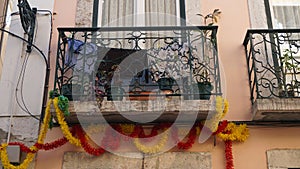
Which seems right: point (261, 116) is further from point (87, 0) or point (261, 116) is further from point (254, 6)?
point (87, 0)

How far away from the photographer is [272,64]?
19.0ft

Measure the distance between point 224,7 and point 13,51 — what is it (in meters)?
2.96

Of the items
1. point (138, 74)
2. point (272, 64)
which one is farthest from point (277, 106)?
point (138, 74)

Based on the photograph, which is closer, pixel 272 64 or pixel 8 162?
pixel 8 162

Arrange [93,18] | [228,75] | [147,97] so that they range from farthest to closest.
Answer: [93,18] → [228,75] → [147,97]

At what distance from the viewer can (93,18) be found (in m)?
6.22

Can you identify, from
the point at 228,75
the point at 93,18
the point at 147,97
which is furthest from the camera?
the point at 93,18

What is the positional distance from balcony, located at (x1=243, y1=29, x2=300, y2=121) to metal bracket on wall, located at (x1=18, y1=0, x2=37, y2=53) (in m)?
2.83

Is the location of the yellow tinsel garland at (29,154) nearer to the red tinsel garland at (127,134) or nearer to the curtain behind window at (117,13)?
the red tinsel garland at (127,134)

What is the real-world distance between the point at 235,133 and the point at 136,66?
1.46 metres

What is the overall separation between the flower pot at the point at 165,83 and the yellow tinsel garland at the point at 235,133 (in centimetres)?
82

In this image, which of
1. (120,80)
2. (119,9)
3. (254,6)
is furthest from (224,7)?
(120,80)

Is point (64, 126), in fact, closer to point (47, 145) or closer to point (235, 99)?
point (47, 145)

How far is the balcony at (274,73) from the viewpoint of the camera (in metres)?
5.07
